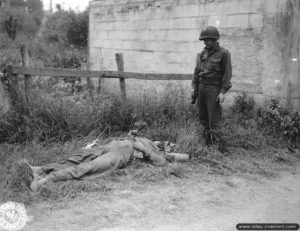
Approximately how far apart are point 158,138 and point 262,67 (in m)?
2.55

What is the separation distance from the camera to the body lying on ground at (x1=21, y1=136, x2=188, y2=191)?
4180mm

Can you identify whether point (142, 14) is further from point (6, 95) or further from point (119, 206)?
point (119, 206)

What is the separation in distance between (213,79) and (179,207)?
2359 millimetres

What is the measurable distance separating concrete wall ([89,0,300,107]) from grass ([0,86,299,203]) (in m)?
0.92

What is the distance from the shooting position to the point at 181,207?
12.9 feet

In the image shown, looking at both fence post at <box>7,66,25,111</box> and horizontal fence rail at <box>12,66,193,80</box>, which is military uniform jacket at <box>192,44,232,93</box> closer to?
horizontal fence rail at <box>12,66,193,80</box>

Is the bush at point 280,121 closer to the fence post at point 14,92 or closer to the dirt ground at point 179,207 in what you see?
the dirt ground at point 179,207

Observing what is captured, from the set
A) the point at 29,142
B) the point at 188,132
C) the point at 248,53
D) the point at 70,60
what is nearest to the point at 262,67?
the point at 248,53

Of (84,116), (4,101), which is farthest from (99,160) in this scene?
(4,101)

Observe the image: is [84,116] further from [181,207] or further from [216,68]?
[181,207]

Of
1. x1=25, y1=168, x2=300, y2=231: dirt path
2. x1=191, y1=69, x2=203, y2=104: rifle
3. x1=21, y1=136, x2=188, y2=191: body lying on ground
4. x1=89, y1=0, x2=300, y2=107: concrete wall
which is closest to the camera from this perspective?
x1=25, y1=168, x2=300, y2=231: dirt path

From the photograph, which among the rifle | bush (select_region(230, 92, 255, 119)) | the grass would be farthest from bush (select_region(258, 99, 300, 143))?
the rifle

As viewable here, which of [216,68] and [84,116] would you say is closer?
[216,68]

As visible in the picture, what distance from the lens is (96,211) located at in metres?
3.68
